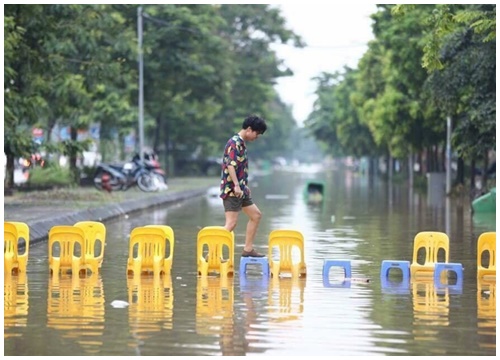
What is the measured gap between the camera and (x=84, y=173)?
5153 cm

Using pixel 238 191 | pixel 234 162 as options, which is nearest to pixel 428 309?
Result: pixel 238 191

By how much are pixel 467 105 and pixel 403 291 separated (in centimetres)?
2277

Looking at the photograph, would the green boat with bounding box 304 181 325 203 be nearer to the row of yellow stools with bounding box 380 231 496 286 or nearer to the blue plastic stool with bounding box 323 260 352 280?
the row of yellow stools with bounding box 380 231 496 286

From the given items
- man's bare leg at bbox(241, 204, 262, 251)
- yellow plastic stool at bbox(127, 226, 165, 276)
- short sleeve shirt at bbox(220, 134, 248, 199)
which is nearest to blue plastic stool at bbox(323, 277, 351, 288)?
man's bare leg at bbox(241, 204, 262, 251)

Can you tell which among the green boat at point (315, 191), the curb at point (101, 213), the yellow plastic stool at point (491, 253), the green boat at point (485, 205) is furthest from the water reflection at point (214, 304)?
the green boat at point (315, 191)

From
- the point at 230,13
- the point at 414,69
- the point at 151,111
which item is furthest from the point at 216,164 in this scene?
the point at 414,69

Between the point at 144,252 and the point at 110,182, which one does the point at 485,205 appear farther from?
the point at 144,252

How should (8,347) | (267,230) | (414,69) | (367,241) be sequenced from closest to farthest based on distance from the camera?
(8,347) → (367,241) → (267,230) → (414,69)

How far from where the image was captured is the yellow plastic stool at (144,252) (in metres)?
15.0

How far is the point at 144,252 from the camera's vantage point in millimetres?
15320

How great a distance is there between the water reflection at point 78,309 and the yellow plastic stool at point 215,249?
1228 mm

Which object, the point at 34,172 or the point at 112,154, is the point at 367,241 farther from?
the point at 112,154

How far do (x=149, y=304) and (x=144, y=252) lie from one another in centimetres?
312

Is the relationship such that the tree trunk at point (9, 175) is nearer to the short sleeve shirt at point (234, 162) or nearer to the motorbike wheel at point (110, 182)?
the motorbike wheel at point (110, 182)
